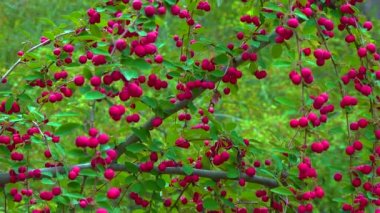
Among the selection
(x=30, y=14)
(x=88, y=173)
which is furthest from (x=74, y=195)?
(x=30, y=14)

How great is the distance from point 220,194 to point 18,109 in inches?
33.9

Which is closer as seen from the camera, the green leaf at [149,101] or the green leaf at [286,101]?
the green leaf at [149,101]

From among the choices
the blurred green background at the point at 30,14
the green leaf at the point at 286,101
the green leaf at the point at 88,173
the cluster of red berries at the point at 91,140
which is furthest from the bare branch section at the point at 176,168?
the blurred green background at the point at 30,14

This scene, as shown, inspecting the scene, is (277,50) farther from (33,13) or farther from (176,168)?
(33,13)

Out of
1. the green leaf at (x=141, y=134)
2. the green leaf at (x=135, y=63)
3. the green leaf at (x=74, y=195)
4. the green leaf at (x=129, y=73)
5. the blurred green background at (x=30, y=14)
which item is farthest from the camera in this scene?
the blurred green background at (x=30, y=14)

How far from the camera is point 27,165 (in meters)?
2.45

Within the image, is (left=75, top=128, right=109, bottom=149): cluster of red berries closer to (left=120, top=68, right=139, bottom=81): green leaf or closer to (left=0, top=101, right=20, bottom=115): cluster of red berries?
(left=120, top=68, right=139, bottom=81): green leaf

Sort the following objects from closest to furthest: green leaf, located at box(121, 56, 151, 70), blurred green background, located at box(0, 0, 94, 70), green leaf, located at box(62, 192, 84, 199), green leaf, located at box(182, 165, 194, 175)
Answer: green leaf, located at box(121, 56, 151, 70) < green leaf, located at box(62, 192, 84, 199) < green leaf, located at box(182, 165, 194, 175) < blurred green background, located at box(0, 0, 94, 70)

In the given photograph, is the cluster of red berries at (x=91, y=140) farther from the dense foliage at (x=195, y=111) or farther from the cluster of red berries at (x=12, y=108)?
the cluster of red berries at (x=12, y=108)

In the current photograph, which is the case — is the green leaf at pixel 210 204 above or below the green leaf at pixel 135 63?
below

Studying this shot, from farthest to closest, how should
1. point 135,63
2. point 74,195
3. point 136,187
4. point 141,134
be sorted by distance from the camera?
1. point 136,187
2. point 141,134
3. point 74,195
4. point 135,63

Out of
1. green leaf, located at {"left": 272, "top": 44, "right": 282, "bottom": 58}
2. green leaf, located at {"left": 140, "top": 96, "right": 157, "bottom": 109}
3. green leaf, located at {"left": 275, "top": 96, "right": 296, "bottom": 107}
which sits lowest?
green leaf, located at {"left": 275, "top": 96, "right": 296, "bottom": 107}

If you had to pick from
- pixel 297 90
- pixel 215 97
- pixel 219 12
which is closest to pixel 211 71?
pixel 215 97

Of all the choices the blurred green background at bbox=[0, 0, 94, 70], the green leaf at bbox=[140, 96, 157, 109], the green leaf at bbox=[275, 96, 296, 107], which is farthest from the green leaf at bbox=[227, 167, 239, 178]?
the blurred green background at bbox=[0, 0, 94, 70]
